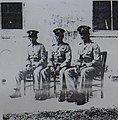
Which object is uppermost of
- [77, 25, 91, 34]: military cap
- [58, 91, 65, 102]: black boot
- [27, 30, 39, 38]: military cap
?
[77, 25, 91, 34]: military cap

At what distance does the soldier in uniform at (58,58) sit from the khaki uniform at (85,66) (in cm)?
3

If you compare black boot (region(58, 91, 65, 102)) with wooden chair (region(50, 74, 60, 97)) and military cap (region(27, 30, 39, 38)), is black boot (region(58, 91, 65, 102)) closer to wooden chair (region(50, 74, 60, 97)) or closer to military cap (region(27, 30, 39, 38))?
wooden chair (region(50, 74, 60, 97))

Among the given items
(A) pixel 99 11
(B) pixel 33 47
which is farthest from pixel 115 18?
(B) pixel 33 47

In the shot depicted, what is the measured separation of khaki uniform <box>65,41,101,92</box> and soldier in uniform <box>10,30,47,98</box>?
5.1 inches

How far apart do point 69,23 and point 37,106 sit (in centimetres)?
41

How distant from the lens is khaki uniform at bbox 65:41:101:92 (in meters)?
1.29

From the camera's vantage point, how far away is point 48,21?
1272 millimetres

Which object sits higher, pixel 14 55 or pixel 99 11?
pixel 99 11

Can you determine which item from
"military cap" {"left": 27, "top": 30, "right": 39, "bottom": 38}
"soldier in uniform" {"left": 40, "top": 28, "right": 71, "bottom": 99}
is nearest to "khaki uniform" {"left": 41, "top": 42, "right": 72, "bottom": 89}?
"soldier in uniform" {"left": 40, "top": 28, "right": 71, "bottom": 99}

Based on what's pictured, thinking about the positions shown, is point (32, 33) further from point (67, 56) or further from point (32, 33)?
point (67, 56)

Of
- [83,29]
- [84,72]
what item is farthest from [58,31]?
[84,72]

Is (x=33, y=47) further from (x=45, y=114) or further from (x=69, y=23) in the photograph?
(x=45, y=114)

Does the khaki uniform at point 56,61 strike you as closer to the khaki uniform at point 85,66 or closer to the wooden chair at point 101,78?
the khaki uniform at point 85,66

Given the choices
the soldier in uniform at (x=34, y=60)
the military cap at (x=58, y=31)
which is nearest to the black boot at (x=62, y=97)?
the soldier in uniform at (x=34, y=60)
